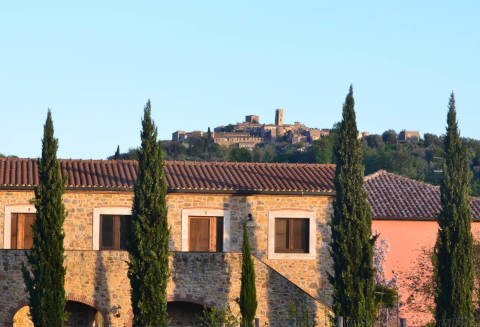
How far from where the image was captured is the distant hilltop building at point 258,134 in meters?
95.3

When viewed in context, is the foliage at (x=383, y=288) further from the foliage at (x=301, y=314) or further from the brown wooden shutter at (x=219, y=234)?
the brown wooden shutter at (x=219, y=234)

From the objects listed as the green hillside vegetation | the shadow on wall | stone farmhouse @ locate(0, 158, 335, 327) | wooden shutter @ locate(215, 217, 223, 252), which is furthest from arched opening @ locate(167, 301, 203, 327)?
the green hillside vegetation

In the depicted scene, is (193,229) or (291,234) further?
(291,234)

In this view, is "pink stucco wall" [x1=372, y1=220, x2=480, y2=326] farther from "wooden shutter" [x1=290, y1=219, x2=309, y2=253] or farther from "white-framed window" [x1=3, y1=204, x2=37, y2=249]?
"white-framed window" [x1=3, y1=204, x2=37, y2=249]

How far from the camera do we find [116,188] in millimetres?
25406

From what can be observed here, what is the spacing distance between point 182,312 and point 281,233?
12.5ft

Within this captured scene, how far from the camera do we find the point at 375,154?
6656cm

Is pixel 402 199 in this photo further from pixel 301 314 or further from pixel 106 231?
pixel 106 231

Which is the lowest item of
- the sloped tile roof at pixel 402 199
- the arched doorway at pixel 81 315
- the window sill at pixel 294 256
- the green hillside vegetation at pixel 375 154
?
the arched doorway at pixel 81 315

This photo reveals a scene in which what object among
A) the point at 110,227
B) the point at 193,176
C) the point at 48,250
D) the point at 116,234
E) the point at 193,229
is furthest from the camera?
the point at 193,176

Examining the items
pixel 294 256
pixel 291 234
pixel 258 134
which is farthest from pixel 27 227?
pixel 258 134

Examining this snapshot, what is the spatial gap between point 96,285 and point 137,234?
69.8 inches

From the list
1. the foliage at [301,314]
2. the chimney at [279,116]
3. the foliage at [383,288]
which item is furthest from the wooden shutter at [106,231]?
the chimney at [279,116]

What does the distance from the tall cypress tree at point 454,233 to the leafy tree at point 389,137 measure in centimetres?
6347
